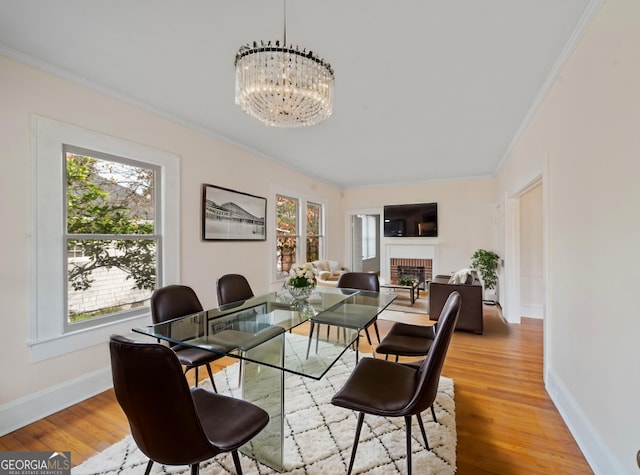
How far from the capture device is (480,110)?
3055 millimetres

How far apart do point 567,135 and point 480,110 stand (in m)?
1.07

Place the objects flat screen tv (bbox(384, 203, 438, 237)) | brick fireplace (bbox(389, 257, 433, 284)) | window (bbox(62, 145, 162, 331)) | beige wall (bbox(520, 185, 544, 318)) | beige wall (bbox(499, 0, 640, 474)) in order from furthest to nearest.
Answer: brick fireplace (bbox(389, 257, 433, 284))
flat screen tv (bbox(384, 203, 438, 237))
beige wall (bbox(520, 185, 544, 318))
window (bbox(62, 145, 162, 331))
beige wall (bbox(499, 0, 640, 474))

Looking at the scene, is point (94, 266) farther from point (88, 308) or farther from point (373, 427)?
point (373, 427)

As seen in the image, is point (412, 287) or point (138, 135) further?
point (412, 287)

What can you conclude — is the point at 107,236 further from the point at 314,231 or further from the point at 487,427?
the point at 314,231

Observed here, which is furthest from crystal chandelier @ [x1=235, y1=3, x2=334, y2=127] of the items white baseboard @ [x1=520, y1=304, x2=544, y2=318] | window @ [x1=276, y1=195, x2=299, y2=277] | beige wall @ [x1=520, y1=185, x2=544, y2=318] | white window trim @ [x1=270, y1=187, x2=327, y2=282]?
white baseboard @ [x1=520, y1=304, x2=544, y2=318]

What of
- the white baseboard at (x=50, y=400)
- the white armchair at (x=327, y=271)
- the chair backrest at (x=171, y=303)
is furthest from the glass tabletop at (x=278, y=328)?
the white armchair at (x=327, y=271)

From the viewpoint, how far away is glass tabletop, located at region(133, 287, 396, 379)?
1.60 meters

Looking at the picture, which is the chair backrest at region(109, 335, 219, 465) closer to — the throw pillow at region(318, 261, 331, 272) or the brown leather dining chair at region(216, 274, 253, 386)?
the brown leather dining chair at region(216, 274, 253, 386)

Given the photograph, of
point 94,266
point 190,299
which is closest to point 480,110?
point 190,299

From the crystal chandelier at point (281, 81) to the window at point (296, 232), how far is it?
11.1 feet

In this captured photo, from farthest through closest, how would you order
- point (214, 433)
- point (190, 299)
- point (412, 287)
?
point (412, 287) < point (190, 299) < point (214, 433)

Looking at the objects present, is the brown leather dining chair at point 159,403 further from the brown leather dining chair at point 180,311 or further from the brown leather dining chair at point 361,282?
the brown leather dining chair at point 361,282

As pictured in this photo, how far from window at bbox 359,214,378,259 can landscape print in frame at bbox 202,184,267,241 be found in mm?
3983
